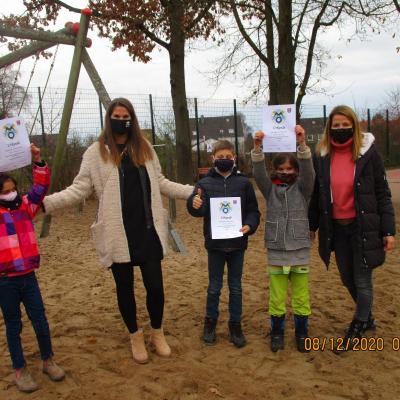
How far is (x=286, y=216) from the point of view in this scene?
3463mm

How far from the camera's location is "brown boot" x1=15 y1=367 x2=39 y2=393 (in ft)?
9.90

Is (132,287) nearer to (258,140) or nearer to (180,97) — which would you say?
(258,140)

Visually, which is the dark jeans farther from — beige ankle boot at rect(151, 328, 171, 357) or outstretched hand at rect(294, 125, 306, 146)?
beige ankle boot at rect(151, 328, 171, 357)

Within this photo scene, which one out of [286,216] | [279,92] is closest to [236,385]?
[286,216]

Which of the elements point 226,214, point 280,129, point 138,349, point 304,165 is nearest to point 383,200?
point 304,165

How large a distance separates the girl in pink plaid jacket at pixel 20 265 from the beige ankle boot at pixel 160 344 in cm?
70

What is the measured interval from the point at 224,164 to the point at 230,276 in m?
0.86

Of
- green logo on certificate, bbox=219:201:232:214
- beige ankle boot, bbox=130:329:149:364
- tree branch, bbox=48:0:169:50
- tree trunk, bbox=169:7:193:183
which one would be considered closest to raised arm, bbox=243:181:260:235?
green logo on certificate, bbox=219:201:232:214

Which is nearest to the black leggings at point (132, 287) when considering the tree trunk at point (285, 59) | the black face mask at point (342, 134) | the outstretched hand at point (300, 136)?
the outstretched hand at point (300, 136)

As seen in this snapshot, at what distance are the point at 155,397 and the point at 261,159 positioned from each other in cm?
178

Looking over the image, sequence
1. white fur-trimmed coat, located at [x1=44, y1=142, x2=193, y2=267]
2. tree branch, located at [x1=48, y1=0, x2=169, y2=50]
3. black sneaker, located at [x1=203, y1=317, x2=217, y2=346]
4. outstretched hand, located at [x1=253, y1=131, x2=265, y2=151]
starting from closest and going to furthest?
white fur-trimmed coat, located at [x1=44, y1=142, x2=193, y2=267], outstretched hand, located at [x1=253, y1=131, x2=265, y2=151], black sneaker, located at [x1=203, y1=317, x2=217, y2=346], tree branch, located at [x1=48, y1=0, x2=169, y2=50]

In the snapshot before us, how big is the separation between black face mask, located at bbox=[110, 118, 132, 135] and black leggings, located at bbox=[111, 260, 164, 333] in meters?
0.94

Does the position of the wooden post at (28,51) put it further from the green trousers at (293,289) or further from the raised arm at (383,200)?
the raised arm at (383,200)

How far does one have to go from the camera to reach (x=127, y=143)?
335 centimetres
